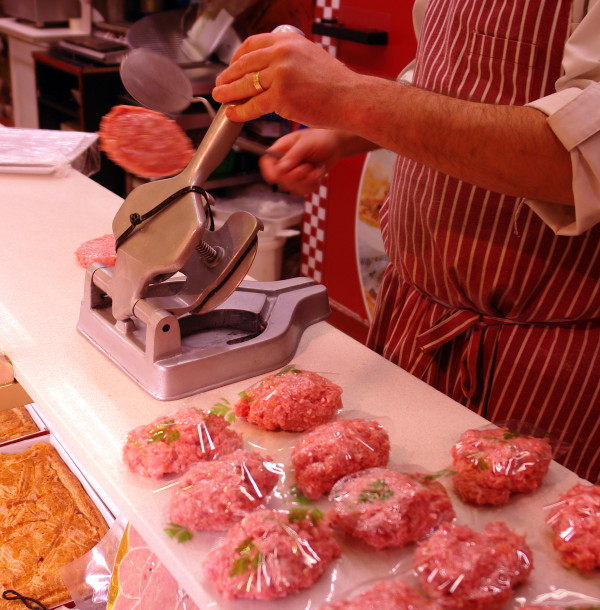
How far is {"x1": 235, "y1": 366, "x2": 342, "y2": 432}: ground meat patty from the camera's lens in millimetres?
1061

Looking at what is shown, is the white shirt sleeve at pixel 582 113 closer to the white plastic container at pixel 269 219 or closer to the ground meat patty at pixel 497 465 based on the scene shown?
the ground meat patty at pixel 497 465

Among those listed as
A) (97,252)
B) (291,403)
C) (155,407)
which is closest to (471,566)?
(291,403)

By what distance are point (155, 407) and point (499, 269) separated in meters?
0.71

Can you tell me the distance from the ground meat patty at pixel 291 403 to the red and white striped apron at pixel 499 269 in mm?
389

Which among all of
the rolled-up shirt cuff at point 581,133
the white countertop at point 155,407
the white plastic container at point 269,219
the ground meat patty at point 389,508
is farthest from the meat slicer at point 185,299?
the white plastic container at point 269,219

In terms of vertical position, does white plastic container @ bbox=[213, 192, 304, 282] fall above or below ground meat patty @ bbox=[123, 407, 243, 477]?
below

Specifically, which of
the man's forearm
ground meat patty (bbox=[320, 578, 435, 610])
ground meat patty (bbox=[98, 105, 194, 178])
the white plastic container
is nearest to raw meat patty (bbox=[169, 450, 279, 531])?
ground meat patty (bbox=[320, 578, 435, 610])

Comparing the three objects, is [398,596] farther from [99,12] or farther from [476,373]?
[99,12]

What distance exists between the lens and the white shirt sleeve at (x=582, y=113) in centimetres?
106

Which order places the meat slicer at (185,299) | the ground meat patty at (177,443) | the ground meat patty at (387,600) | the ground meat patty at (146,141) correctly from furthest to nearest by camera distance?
1. the ground meat patty at (146,141)
2. the meat slicer at (185,299)
3. the ground meat patty at (177,443)
4. the ground meat patty at (387,600)

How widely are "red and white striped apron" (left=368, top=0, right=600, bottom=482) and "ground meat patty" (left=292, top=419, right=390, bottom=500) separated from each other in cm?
41

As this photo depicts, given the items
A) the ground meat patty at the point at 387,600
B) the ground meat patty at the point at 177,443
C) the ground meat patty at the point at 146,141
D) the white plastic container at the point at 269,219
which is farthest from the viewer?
the white plastic container at the point at 269,219

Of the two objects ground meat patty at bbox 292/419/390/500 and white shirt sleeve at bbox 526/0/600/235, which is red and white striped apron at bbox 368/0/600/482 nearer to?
white shirt sleeve at bbox 526/0/600/235

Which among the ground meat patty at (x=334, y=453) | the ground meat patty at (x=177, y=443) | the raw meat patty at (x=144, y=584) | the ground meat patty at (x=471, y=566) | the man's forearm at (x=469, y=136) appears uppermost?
the man's forearm at (x=469, y=136)
